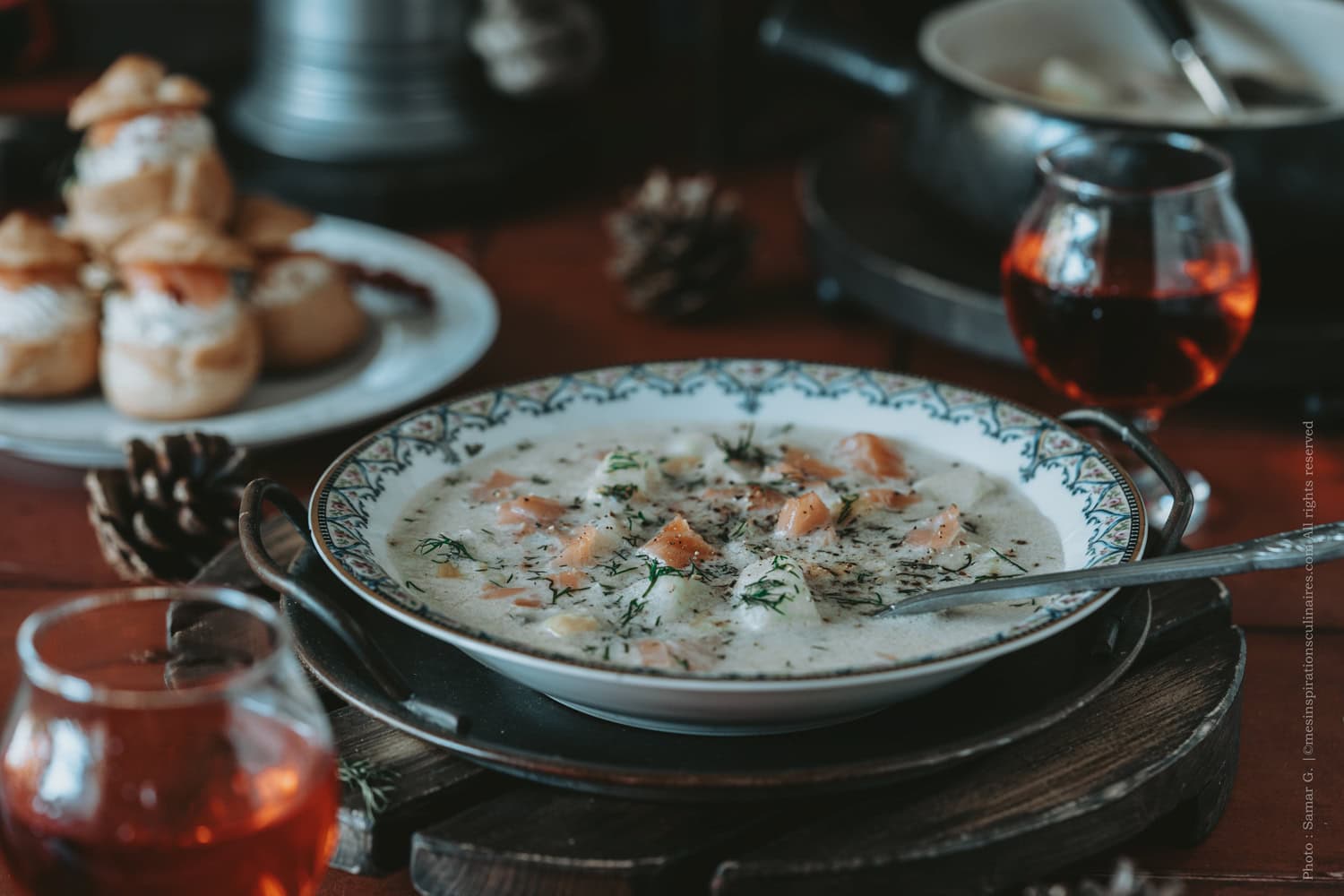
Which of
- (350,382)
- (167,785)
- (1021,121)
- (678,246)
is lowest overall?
(350,382)

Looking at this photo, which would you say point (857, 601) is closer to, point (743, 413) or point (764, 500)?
point (764, 500)

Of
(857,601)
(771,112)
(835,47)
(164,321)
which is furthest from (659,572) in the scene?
(771,112)

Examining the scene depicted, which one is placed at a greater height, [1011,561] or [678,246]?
[1011,561]

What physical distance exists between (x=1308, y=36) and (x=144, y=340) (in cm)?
165

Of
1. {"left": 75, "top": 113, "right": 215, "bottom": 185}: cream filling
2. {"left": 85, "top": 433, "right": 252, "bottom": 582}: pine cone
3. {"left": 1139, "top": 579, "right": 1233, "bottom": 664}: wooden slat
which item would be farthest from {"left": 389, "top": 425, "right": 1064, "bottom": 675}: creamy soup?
{"left": 75, "top": 113, "right": 215, "bottom": 185}: cream filling

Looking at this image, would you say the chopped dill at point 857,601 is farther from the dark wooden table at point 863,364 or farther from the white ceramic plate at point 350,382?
the white ceramic plate at point 350,382

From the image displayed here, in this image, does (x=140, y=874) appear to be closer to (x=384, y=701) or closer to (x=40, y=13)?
(x=384, y=701)

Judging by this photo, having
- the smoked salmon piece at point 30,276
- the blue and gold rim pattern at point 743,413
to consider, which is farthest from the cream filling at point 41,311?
the blue and gold rim pattern at point 743,413

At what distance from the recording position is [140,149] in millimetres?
1986

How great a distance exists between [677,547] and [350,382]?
895mm

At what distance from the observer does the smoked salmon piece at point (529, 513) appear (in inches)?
49.0

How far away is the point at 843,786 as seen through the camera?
96 cm

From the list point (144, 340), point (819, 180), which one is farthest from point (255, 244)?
point (819, 180)

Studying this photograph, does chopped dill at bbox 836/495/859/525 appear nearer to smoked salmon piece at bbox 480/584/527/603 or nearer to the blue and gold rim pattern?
the blue and gold rim pattern
